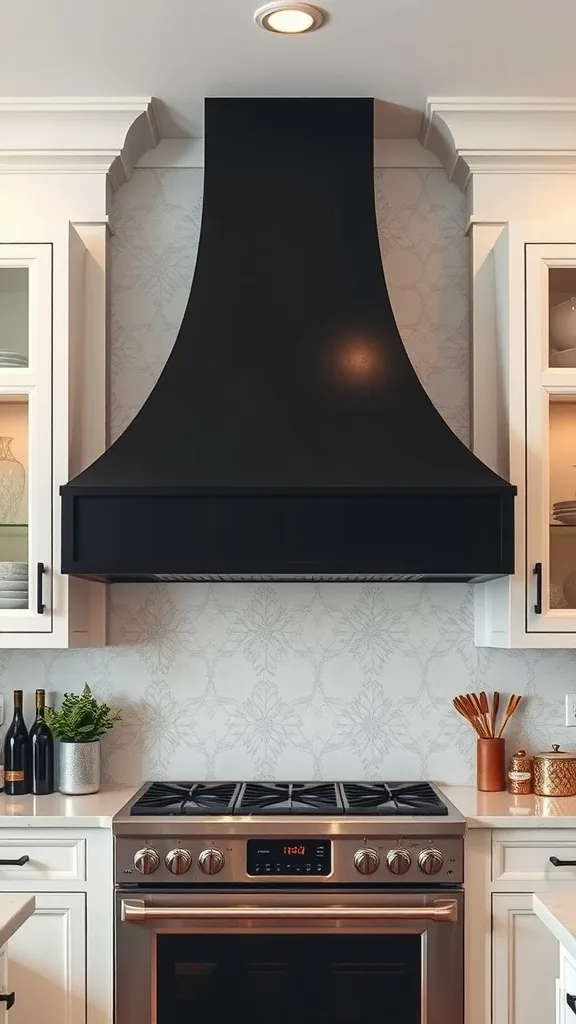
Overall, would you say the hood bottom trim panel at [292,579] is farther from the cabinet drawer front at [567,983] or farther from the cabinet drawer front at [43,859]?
the cabinet drawer front at [567,983]

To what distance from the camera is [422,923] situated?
8.54ft

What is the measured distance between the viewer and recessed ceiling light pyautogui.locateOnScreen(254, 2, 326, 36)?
96.6 inches

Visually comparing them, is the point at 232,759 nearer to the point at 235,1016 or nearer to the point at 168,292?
the point at 235,1016

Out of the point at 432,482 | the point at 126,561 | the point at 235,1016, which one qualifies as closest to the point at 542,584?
the point at 432,482

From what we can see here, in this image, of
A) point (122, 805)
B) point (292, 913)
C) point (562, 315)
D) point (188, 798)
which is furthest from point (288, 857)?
point (562, 315)

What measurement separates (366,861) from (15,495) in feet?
4.12

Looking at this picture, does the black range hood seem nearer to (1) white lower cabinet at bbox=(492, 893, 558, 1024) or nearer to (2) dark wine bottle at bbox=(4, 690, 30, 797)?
(2) dark wine bottle at bbox=(4, 690, 30, 797)

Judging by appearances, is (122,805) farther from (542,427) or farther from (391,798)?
(542,427)

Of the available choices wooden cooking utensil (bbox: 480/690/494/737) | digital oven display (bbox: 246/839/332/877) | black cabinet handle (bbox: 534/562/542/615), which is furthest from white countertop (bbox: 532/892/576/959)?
wooden cooking utensil (bbox: 480/690/494/737)

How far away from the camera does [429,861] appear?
2.60 meters

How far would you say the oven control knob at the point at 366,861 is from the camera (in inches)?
102

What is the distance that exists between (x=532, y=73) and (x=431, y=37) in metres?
0.33

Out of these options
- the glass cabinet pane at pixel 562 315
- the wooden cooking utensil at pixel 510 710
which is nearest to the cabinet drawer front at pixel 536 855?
the wooden cooking utensil at pixel 510 710

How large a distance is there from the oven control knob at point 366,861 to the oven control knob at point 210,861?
32cm
